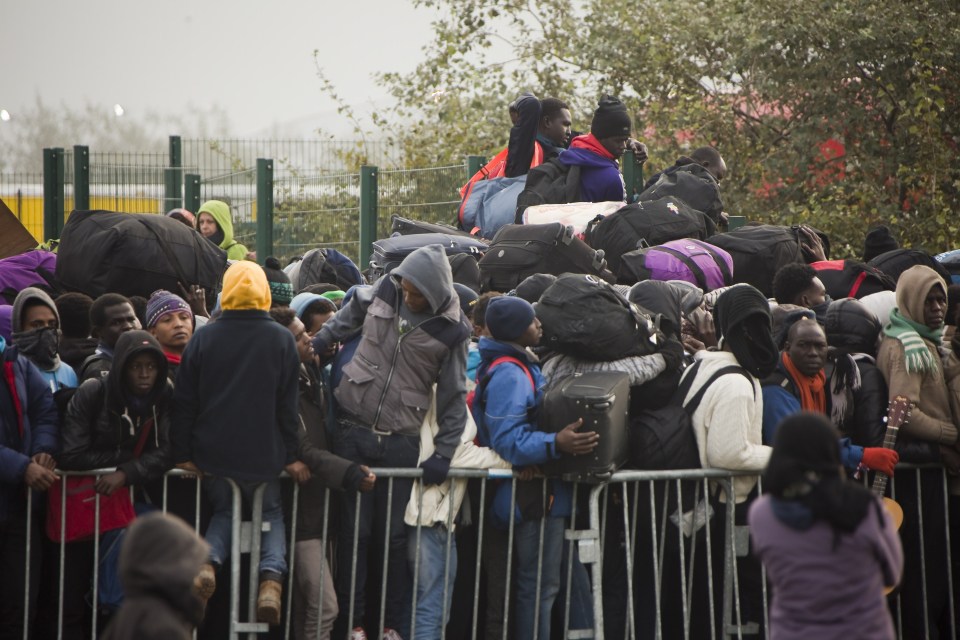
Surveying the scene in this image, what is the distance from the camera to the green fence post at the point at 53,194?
532 inches

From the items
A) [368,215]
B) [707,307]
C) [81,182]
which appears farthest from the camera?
[81,182]

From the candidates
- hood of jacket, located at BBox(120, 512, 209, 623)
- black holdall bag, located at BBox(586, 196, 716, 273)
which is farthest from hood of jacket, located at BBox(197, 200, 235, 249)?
hood of jacket, located at BBox(120, 512, 209, 623)

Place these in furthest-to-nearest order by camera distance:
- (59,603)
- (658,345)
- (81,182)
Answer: (81,182) → (658,345) → (59,603)

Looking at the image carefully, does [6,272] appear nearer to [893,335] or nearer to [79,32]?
[893,335]

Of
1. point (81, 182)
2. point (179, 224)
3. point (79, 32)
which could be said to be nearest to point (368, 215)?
point (81, 182)

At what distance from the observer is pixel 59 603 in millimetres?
6035

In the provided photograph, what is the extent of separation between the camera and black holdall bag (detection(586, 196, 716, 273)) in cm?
899

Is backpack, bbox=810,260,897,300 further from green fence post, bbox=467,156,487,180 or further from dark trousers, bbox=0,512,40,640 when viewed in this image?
dark trousers, bbox=0,512,40,640

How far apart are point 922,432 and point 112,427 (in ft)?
13.6

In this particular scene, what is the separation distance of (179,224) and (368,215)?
409 centimetres

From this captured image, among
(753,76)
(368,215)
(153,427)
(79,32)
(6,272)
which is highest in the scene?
(79,32)

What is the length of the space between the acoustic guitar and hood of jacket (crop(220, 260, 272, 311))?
10.8ft

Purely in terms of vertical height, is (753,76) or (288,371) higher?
(753,76)

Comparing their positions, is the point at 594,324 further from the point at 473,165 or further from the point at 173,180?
the point at 173,180
